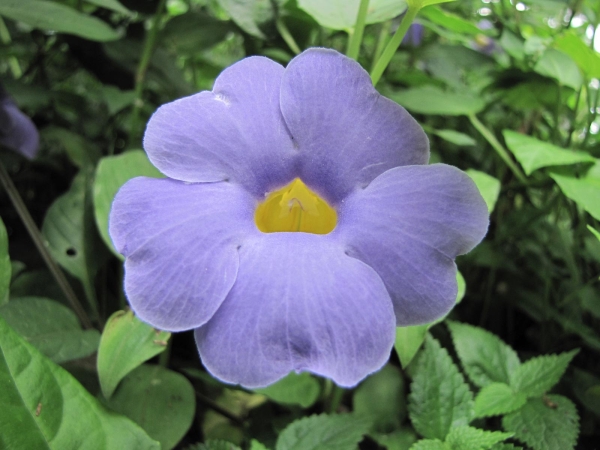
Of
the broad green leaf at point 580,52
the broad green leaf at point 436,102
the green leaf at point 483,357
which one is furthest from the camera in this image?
the broad green leaf at point 436,102

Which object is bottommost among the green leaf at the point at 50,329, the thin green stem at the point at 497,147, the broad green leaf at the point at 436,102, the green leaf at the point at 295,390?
the green leaf at the point at 295,390

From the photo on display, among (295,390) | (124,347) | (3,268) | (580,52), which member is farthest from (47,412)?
(580,52)

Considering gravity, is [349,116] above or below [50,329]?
above

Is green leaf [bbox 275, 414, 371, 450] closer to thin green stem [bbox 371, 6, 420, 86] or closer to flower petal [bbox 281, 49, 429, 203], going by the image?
flower petal [bbox 281, 49, 429, 203]

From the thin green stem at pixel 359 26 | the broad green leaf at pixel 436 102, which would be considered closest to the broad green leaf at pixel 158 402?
the thin green stem at pixel 359 26

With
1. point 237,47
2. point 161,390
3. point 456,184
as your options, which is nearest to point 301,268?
point 456,184

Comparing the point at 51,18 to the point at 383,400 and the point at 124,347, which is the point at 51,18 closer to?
the point at 124,347

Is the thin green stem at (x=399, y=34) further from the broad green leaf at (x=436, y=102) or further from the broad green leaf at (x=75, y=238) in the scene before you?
the broad green leaf at (x=75, y=238)
